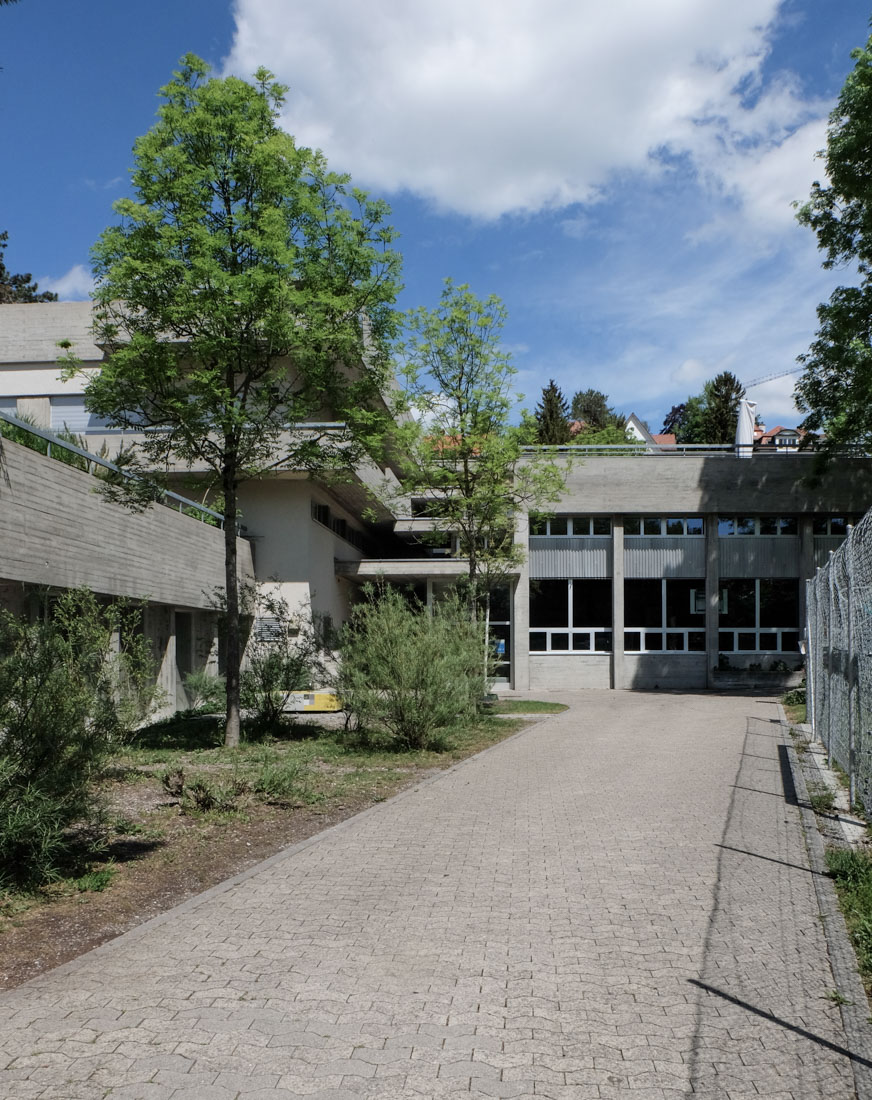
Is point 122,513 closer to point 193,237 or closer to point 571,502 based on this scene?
point 193,237

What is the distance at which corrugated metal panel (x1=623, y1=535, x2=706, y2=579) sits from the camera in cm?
3491

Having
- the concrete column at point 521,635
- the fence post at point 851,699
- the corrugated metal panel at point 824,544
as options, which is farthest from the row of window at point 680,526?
the fence post at point 851,699

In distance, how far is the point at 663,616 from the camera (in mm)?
34969

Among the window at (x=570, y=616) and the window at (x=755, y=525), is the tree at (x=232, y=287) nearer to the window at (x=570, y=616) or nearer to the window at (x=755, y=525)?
the window at (x=570, y=616)

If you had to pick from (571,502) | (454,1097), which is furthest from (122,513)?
(571,502)

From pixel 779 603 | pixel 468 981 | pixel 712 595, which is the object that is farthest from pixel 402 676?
pixel 779 603

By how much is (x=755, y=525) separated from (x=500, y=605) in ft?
30.2

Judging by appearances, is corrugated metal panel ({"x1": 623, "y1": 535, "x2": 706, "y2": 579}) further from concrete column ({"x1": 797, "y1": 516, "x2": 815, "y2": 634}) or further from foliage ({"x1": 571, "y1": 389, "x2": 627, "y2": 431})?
foliage ({"x1": 571, "y1": 389, "x2": 627, "y2": 431})

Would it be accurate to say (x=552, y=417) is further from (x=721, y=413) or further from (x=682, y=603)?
(x=682, y=603)

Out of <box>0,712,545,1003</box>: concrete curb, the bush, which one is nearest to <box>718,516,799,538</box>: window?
the bush

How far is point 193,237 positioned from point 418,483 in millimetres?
10216

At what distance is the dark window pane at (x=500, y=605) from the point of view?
A: 3450 cm

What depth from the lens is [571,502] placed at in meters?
34.6

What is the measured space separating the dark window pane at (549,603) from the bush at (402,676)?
63.1ft
